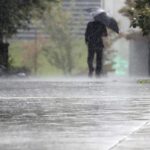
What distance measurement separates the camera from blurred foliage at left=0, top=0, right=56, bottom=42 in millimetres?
37125

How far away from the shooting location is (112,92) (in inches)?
728

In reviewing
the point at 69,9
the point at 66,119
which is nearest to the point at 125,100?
the point at 66,119

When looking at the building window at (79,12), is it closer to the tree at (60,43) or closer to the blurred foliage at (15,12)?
the tree at (60,43)

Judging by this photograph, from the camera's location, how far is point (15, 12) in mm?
37688

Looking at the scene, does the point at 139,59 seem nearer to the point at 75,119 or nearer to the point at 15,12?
the point at 15,12

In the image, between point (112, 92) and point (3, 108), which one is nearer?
point (3, 108)

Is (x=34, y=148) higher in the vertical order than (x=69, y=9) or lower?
higher

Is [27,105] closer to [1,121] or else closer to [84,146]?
[1,121]

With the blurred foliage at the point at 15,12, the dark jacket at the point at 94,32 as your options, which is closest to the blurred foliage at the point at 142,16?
the dark jacket at the point at 94,32

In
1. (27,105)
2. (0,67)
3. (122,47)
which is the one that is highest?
(27,105)

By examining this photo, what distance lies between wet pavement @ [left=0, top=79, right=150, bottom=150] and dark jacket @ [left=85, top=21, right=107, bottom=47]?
6.94 meters

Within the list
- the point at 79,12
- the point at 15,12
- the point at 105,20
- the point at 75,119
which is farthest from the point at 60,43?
the point at 75,119

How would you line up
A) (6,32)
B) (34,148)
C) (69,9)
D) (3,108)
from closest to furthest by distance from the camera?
(34,148), (3,108), (6,32), (69,9)

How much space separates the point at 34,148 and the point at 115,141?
0.96m
